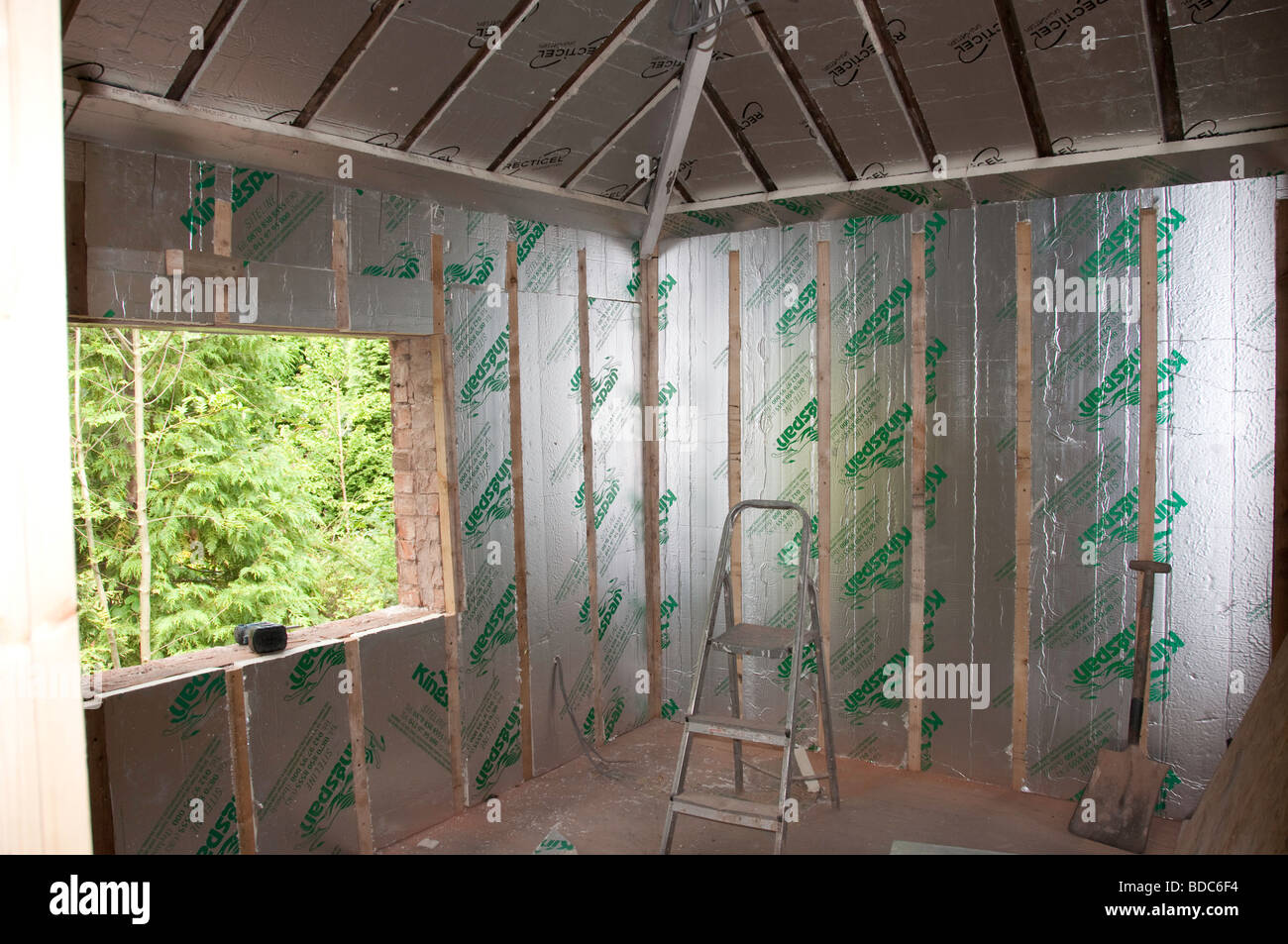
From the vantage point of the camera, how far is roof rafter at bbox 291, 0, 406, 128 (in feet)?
10.4

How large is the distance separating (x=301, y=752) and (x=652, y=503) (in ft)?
8.58

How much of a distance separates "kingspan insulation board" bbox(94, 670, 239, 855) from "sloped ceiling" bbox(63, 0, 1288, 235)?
198cm

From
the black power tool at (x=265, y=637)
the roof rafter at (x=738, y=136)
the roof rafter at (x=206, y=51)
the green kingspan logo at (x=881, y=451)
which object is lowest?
the black power tool at (x=265, y=637)

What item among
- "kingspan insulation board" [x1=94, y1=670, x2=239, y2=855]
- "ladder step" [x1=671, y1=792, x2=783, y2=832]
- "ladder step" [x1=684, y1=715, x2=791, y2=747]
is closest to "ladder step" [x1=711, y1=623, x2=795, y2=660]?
"ladder step" [x1=684, y1=715, x2=791, y2=747]

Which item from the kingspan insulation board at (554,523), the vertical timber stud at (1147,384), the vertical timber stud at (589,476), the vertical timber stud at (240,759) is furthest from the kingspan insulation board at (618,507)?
the vertical timber stud at (1147,384)

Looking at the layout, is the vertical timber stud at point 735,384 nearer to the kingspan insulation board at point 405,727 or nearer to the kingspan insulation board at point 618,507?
the kingspan insulation board at point 618,507

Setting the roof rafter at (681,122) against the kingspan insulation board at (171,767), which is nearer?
the kingspan insulation board at (171,767)

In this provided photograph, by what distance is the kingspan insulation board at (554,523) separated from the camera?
190 inches

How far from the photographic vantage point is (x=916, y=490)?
15.5 feet

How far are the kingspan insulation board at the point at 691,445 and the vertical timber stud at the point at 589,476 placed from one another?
57cm

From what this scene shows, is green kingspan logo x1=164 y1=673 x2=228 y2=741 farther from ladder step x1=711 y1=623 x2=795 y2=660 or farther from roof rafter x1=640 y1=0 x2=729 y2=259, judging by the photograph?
roof rafter x1=640 y1=0 x2=729 y2=259

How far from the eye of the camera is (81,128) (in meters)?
3.00

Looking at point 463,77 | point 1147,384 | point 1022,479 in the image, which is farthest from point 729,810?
point 463,77

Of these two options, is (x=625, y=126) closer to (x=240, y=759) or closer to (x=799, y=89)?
(x=799, y=89)
